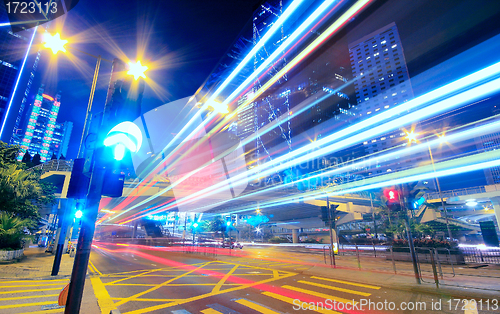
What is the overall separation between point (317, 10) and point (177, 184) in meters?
29.8

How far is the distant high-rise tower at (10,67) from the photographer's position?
342 feet

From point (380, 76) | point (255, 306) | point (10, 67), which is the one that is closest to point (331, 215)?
point (255, 306)

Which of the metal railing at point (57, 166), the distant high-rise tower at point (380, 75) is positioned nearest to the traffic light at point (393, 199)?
the metal railing at point (57, 166)

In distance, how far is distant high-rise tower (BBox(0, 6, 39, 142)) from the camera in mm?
104188

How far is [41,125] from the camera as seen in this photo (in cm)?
18188

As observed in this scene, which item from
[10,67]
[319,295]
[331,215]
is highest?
[10,67]

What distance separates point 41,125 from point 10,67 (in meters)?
82.0

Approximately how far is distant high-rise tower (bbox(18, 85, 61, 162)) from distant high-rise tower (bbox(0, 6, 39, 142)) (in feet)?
191

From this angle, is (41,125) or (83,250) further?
(41,125)

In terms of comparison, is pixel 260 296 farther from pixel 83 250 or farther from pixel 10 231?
pixel 10 231

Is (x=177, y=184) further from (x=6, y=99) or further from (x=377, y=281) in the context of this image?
(x=6, y=99)

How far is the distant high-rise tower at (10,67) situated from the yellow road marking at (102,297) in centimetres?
12426

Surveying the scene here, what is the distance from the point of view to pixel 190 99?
19047 millimetres

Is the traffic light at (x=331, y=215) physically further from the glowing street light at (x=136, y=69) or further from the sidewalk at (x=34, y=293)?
the glowing street light at (x=136, y=69)
